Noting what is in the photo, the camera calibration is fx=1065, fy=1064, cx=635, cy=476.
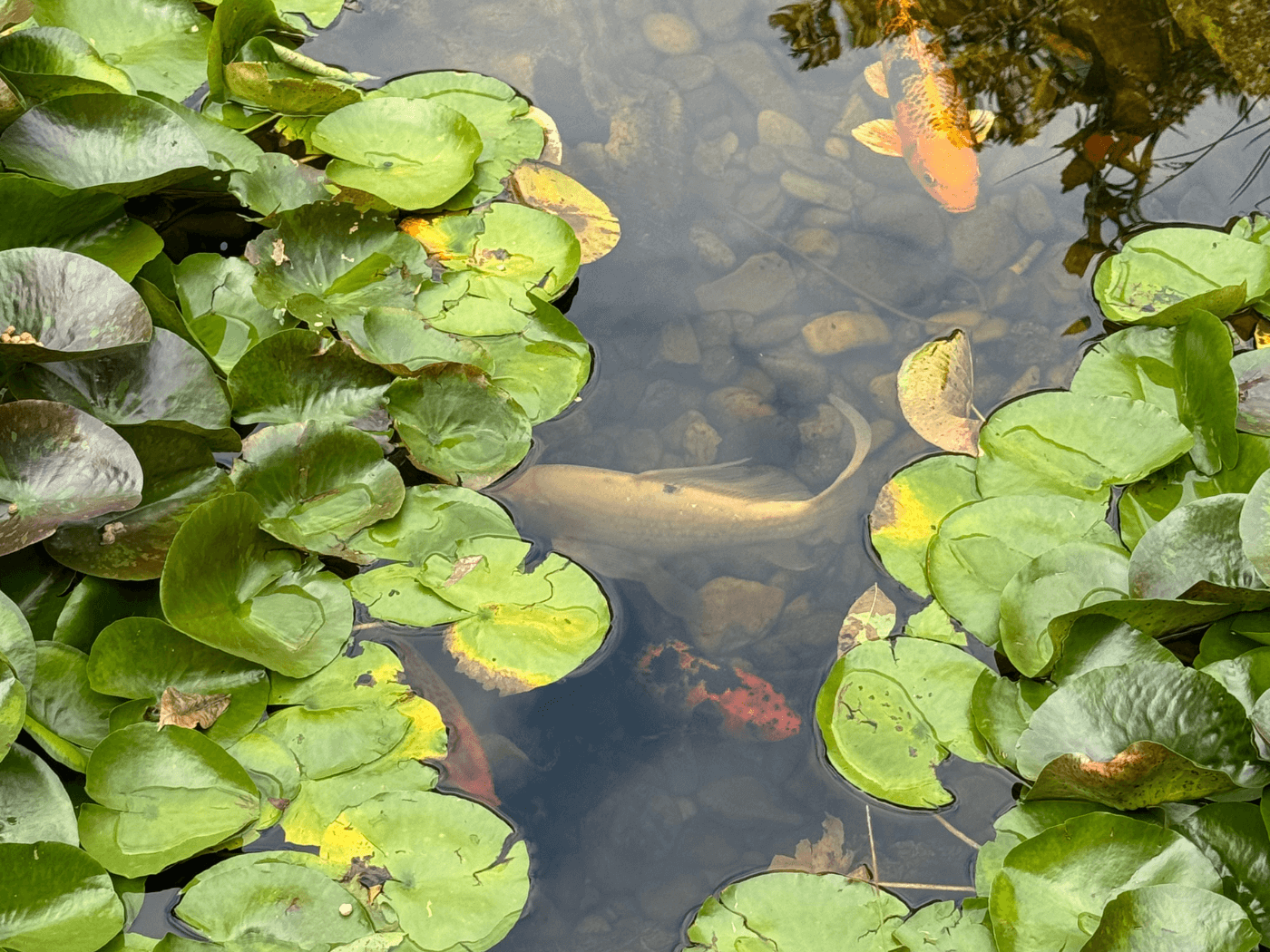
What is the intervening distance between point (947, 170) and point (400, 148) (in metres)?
1.22

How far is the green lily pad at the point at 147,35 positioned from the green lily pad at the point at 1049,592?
6.72 feet

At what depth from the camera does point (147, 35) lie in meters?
2.42

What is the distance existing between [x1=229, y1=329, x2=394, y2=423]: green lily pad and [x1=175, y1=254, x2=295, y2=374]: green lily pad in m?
0.12

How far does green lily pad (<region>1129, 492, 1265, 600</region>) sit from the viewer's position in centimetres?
169

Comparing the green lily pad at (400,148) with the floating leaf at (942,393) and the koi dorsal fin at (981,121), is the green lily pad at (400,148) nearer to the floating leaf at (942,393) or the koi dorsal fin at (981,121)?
the floating leaf at (942,393)

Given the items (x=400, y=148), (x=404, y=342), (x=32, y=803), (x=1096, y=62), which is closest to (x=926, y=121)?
(x=1096, y=62)

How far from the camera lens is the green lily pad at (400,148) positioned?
89.2 inches

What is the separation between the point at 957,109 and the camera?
2496 millimetres

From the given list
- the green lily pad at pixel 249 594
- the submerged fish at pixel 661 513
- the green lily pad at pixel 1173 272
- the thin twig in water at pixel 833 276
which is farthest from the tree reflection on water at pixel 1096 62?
the green lily pad at pixel 249 594

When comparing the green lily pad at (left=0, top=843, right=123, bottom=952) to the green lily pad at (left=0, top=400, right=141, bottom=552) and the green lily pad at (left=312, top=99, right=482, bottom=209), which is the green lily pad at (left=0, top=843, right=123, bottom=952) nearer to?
the green lily pad at (left=0, top=400, right=141, bottom=552)

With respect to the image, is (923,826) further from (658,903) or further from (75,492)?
(75,492)

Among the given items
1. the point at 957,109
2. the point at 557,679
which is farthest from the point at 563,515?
the point at 957,109

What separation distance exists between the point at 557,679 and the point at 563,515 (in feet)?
1.05

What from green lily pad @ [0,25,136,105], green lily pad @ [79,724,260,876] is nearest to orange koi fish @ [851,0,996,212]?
green lily pad @ [0,25,136,105]
